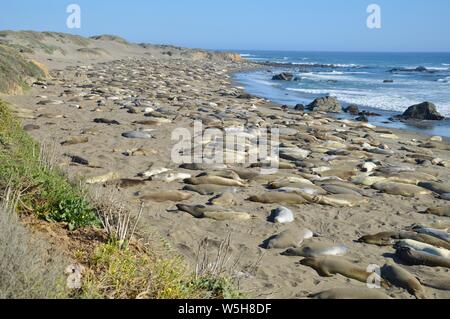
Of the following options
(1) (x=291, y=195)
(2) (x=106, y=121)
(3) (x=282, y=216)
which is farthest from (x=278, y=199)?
(2) (x=106, y=121)

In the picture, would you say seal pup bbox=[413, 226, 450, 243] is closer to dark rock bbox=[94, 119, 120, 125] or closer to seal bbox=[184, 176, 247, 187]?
Answer: seal bbox=[184, 176, 247, 187]

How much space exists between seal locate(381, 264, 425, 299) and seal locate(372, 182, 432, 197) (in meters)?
3.11

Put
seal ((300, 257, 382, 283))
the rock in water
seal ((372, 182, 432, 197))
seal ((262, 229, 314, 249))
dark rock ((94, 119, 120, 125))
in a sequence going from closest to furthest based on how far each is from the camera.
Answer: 1. seal ((300, 257, 382, 283))
2. seal ((262, 229, 314, 249))
3. seal ((372, 182, 432, 197))
4. dark rock ((94, 119, 120, 125))
5. the rock in water

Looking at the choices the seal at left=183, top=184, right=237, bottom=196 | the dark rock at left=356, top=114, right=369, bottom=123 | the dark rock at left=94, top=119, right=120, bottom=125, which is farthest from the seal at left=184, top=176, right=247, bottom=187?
the dark rock at left=356, top=114, right=369, bottom=123

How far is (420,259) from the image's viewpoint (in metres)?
5.21

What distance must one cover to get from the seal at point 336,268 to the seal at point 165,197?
242 centimetres

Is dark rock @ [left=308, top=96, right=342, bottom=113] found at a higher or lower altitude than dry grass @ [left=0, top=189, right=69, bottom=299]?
higher

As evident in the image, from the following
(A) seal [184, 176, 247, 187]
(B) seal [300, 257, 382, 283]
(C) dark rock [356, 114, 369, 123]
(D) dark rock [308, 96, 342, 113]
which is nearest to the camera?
(B) seal [300, 257, 382, 283]

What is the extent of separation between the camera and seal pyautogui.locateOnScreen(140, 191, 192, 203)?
22.6 ft

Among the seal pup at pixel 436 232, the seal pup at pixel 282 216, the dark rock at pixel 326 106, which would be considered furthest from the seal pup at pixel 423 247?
the dark rock at pixel 326 106

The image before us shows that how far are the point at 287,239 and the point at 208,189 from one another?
81.5 inches

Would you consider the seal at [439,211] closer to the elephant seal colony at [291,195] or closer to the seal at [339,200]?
the elephant seal colony at [291,195]

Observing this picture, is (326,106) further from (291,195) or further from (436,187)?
(291,195)
